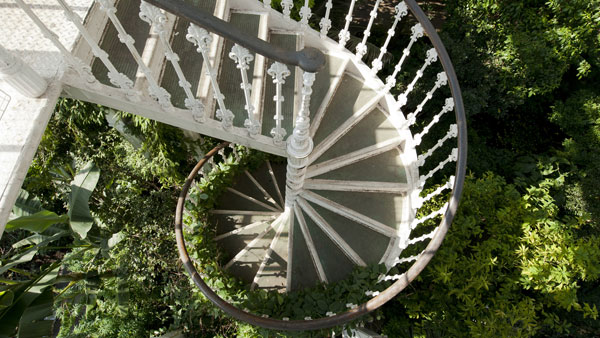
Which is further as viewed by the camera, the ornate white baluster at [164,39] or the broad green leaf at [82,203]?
the broad green leaf at [82,203]

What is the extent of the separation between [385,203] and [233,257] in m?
1.78

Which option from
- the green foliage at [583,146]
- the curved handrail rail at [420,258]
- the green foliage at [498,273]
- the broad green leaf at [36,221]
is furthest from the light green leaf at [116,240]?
the green foliage at [583,146]

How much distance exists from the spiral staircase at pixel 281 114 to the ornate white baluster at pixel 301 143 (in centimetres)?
1

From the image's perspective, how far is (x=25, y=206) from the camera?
3.35 m

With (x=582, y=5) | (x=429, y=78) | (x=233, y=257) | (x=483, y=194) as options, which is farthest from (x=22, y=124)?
(x=582, y=5)

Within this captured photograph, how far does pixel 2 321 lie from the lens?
8.46 feet

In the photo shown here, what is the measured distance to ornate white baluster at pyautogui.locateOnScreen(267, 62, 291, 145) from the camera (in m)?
1.79

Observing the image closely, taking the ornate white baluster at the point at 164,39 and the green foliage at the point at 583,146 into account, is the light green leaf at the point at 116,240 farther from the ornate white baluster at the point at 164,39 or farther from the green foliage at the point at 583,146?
the green foliage at the point at 583,146

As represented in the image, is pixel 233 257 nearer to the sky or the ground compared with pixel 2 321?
nearer to the sky

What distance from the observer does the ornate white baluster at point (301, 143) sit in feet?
6.14

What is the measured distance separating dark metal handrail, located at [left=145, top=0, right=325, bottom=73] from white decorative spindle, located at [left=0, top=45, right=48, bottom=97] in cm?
100

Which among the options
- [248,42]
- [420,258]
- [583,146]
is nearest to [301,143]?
[248,42]

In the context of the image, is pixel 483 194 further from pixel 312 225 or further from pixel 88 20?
pixel 88 20

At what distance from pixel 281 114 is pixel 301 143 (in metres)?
0.50
